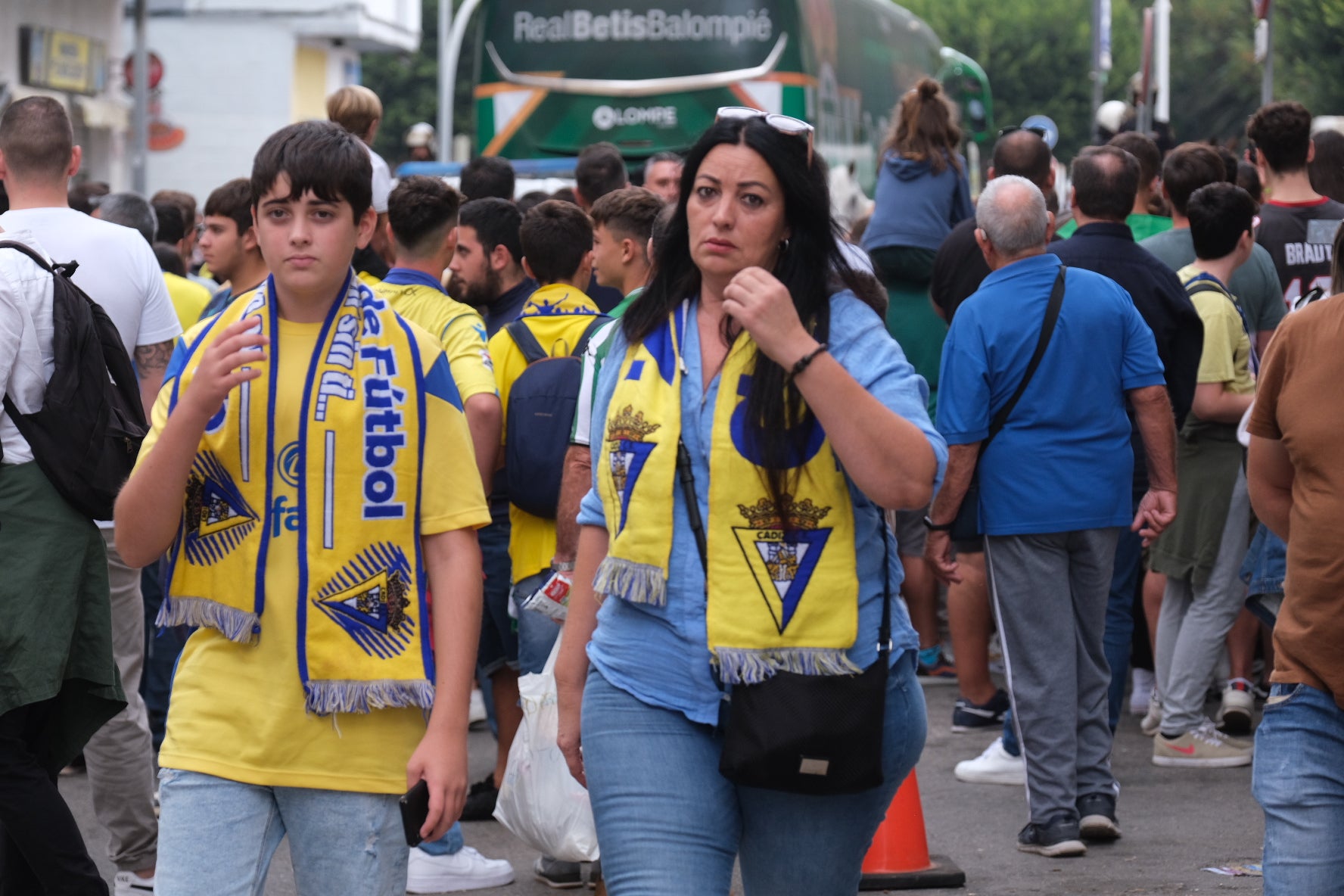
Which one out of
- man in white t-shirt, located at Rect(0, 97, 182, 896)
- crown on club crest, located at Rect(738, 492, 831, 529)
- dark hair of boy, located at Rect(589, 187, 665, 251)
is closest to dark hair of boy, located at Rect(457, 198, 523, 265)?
dark hair of boy, located at Rect(589, 187, 665, 251)

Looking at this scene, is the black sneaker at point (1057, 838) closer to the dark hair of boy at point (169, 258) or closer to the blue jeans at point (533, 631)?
the blue jeans at point (533, 631)

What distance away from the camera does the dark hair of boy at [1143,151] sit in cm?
881

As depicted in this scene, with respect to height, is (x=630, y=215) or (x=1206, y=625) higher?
(x=630, y=215)

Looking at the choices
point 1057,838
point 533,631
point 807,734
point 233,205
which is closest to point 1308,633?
point 807,734

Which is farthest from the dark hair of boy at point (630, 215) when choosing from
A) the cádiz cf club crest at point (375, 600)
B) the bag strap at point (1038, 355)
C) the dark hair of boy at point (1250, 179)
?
the dark hair of boy at point (1250, 179)

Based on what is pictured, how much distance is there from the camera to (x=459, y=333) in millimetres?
5758

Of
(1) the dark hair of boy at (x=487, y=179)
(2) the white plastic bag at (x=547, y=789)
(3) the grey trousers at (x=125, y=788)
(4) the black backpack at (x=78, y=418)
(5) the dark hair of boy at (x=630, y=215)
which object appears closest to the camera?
(4) the black backpack at (x=78, y=418)

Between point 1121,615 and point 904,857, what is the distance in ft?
5.78

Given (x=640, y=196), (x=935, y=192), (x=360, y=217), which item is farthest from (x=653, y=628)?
(x=935, y=192)

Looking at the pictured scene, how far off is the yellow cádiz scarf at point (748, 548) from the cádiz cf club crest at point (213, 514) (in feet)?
2.09

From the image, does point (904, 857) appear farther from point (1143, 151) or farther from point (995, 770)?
point (1143, 151)

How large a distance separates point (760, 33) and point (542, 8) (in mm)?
2024

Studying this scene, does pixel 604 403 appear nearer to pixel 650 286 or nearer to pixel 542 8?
pixel 650 286

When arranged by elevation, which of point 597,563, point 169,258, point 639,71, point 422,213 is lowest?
point 597,563
